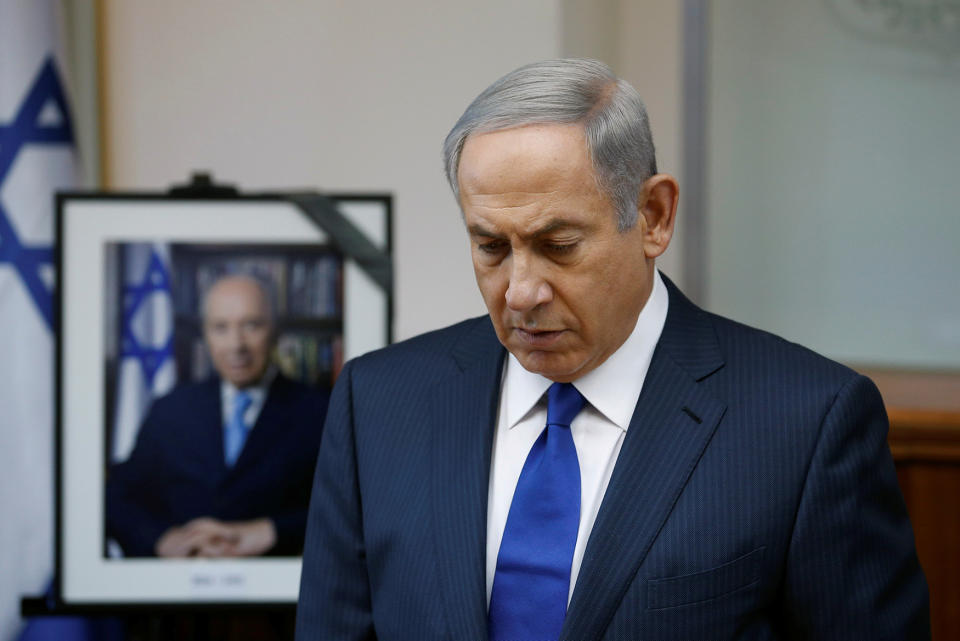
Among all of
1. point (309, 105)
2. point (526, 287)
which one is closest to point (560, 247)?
point (526, 287)

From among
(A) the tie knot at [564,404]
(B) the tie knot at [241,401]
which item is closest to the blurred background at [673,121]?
(B) the tie knot at [241,401]

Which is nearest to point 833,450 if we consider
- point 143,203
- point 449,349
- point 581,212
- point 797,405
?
point 797,405

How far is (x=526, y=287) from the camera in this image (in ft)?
4.09

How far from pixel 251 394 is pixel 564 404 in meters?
1.02

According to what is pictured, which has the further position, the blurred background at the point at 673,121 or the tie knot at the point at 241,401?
the blurred background at the point at 673,121

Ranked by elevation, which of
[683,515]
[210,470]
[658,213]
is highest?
[658,213]

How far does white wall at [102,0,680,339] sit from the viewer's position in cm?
285

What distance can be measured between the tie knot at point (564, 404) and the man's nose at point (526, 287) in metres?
0.17

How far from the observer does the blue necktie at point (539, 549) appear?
128 centimetres

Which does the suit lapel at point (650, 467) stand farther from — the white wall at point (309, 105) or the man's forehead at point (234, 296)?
the white wall at point (309, 105)

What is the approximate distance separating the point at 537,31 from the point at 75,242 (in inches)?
51.0

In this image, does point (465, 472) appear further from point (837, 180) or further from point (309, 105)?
point (837, 180)

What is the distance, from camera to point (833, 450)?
1271 millimetres

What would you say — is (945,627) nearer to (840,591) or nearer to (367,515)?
(840,591)
